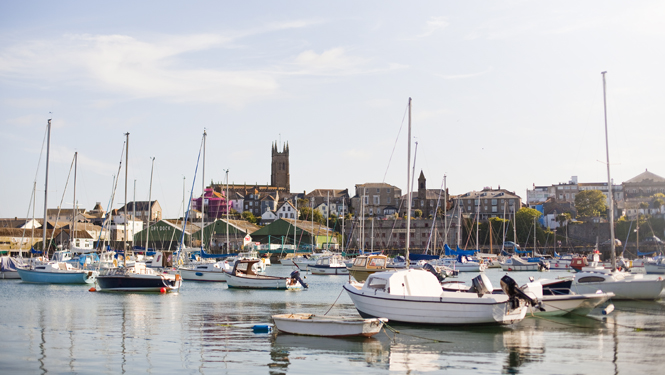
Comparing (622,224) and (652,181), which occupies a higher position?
(652,181)

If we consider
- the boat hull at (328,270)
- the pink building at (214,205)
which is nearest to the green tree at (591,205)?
the boat hull at (328,270)

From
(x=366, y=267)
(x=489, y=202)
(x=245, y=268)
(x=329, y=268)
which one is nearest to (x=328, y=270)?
(x=329, y=268)

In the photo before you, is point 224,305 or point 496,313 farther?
point 224,305

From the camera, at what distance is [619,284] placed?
116ft

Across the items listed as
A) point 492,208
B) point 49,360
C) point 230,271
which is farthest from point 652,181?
point 49,360

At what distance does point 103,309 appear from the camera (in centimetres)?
3394

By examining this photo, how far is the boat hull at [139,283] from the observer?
4375 cm

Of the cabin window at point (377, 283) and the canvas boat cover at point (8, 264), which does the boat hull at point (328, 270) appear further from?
the cabin window at point (377, 283)

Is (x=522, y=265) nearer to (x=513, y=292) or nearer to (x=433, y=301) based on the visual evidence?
(x=513, y=292)

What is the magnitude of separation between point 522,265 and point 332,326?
239 ft

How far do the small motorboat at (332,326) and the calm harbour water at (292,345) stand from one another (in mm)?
330

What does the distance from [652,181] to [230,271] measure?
157 m

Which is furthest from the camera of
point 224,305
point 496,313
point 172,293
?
point 172,293

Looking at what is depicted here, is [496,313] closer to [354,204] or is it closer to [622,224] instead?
[622,224]
